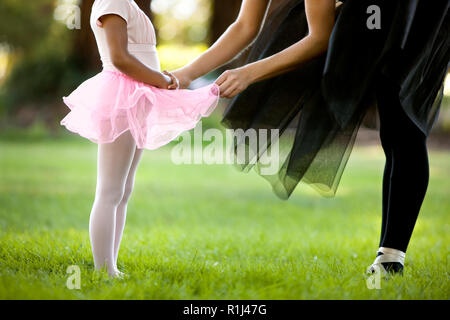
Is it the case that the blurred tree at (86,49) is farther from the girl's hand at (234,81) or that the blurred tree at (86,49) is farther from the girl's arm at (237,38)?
the girl's hand at (234,81)

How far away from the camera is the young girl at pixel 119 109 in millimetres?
2148

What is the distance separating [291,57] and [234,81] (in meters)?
0.27

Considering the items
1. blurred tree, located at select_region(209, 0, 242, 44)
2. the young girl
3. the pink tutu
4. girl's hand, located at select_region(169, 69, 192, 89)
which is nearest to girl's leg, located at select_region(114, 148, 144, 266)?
the young girl

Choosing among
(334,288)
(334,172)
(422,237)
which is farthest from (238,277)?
(422,237)

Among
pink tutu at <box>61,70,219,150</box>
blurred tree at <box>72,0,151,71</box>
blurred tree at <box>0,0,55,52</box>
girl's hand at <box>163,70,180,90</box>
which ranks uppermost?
blurred tree at <box>0,0,55,52</box>

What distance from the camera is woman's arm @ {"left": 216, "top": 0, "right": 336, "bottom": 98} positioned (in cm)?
229

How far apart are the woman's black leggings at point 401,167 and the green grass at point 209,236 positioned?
0.22 metres

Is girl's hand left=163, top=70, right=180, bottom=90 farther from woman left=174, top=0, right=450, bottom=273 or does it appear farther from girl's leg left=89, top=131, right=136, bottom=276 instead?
girl's leg left=89, top=131, right=136, bottom=276

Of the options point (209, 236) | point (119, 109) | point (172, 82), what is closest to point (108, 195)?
point (119, 109)

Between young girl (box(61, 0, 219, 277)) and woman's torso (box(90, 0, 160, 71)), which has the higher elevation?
woman's torso (box(90, 0, 160, 71))

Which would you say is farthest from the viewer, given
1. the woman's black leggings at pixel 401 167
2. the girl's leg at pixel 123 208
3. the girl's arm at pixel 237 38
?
the girl's arm at pixel 237 38

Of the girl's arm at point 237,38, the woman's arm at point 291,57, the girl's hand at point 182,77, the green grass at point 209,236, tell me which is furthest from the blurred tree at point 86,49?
the woman's arm at point 291,57

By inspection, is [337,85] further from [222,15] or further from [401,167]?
[222,15]

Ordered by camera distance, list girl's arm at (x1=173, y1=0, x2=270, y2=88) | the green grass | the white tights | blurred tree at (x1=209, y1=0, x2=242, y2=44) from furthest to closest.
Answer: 1. blurred tree at (x1=209, y1=0, x2=242, y2=44)
2. girl's arm at (x1=173, y1=0, x2=270, y2=88)
3. the white tights
4. the green grass
